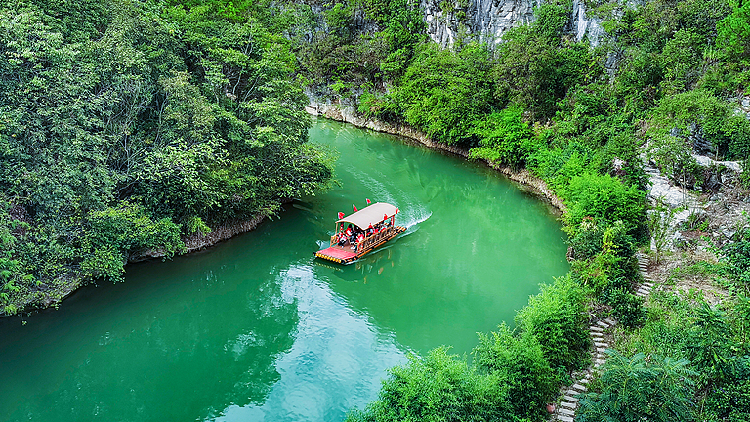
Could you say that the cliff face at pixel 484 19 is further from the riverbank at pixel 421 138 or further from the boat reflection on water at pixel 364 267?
the boat reflection on water at pixel 364 267

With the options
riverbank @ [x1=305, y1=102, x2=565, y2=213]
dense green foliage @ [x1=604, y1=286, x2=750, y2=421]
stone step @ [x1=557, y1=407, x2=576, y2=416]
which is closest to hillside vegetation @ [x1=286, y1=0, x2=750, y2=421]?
dense green foliage @ [x1=604, y1=286, x2=750, y2=421]

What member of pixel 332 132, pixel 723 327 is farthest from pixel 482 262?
pixel 332 132

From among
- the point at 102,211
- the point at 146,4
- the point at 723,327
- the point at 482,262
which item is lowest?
the point at 482,262

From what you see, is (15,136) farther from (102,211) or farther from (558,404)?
(558,404)

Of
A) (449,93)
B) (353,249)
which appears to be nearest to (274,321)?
(353,249)

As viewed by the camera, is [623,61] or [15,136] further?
[623,61]

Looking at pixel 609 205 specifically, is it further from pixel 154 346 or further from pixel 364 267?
pixel 154 346

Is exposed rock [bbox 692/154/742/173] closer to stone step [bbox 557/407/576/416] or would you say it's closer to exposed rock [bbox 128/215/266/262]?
stone step [bbox 557/407/576/416]
